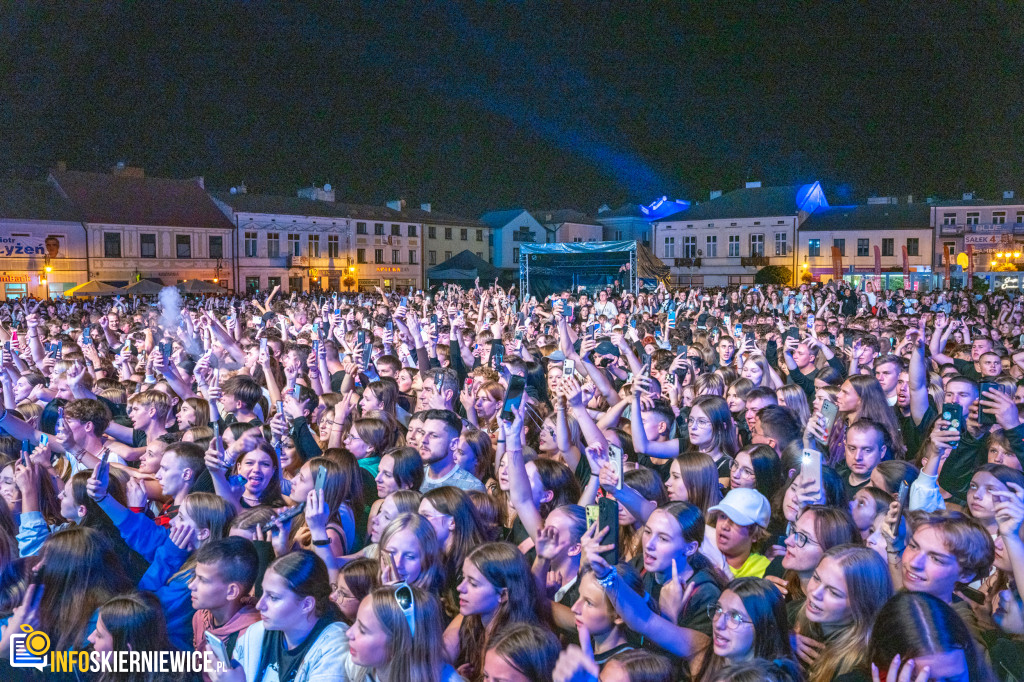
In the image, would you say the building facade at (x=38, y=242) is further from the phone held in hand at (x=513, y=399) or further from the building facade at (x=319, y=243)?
the phone held in hand at (x=513, y=399)

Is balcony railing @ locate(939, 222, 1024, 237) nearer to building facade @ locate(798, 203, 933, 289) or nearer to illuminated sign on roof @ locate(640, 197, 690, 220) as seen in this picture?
building facade @ locate(798, 203, 933, 289)

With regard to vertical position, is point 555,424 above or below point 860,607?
above

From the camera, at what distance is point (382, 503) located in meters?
4.11

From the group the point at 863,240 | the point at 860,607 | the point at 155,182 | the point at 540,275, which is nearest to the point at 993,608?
the point at 860,607

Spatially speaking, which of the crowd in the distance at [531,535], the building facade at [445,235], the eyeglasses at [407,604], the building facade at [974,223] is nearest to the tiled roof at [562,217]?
the building facade at [445,235]

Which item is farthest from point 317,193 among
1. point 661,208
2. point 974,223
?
point 974,223

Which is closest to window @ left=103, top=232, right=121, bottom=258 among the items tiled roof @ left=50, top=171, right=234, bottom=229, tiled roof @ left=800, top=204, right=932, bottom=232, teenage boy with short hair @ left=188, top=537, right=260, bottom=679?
tiled roof @ left=50, top=171, right=234, bottom=229

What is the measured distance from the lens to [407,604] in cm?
279

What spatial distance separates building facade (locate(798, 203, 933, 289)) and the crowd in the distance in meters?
49.7

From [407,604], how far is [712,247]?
58.4 meters

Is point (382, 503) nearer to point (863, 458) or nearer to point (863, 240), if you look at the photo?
point (863, 458)

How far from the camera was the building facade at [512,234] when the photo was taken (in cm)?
6538

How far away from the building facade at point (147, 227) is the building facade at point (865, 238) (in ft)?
127

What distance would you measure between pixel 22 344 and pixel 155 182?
40545 millimetres
